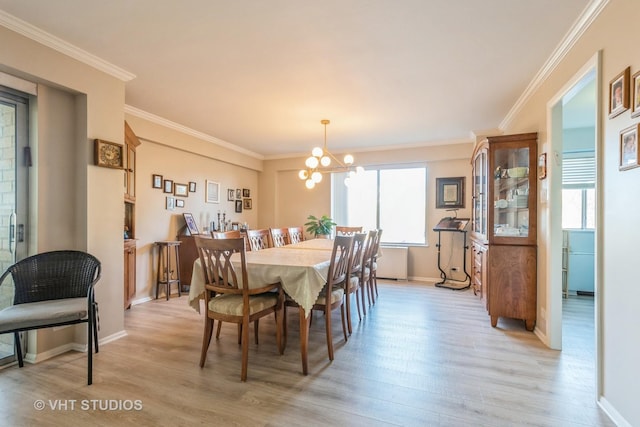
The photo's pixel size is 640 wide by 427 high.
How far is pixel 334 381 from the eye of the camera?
Result: 2148 millimetres

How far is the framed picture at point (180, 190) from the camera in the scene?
4.68 meters

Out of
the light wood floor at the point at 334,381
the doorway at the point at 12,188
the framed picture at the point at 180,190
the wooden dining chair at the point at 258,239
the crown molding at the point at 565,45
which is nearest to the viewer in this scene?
the light wood floor at the point at 334,381

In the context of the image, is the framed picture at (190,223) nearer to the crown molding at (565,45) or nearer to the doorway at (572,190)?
the doorway at (572,190)

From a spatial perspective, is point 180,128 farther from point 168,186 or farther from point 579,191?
point 579,191

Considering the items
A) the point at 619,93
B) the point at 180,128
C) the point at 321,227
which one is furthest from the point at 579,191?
the point at 180,128

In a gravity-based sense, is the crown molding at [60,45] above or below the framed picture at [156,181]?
above

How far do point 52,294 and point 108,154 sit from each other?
124 cm

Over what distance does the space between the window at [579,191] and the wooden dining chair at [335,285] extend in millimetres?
3886

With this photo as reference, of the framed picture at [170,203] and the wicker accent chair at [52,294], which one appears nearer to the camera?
the wicker accent chair at [52,294]

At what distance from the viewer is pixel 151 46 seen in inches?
96.6

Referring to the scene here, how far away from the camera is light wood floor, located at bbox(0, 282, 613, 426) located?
69.7 inches

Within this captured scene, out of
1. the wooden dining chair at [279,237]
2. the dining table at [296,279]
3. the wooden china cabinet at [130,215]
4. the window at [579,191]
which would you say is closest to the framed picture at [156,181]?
the wooden china cabinet at [130,215]

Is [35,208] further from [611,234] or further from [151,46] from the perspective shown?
[611,234]

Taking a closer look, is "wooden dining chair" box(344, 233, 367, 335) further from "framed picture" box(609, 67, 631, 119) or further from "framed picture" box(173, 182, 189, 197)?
"framed picture" box(173, 182, 189, 197)
